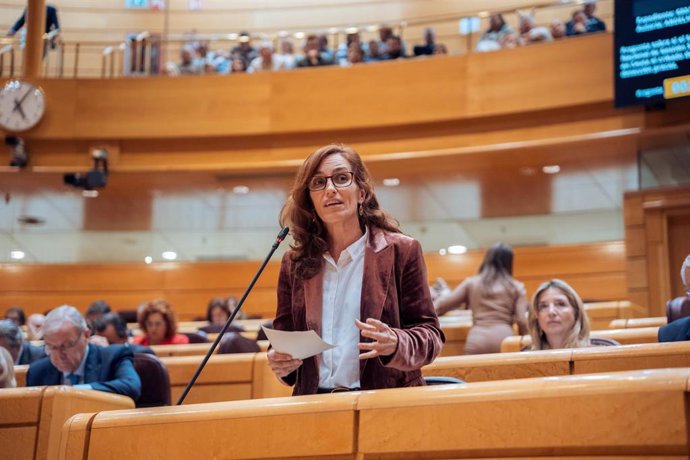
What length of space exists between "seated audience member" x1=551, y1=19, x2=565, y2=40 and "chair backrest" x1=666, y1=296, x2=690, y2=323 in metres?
5.34

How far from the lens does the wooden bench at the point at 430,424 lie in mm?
1692

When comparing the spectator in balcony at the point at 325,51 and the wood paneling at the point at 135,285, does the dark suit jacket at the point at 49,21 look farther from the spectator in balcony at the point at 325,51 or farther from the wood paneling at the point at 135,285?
the wood paneling at the point at 135,285

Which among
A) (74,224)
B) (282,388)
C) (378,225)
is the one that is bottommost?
(282,388)

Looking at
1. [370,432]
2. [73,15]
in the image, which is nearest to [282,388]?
[370,432]

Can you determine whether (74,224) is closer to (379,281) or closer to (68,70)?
(68,70)

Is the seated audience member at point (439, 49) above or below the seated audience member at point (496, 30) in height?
below

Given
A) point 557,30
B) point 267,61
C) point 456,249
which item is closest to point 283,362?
point 557,30

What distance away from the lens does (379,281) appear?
2.31 metres

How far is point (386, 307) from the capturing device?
2.31 m

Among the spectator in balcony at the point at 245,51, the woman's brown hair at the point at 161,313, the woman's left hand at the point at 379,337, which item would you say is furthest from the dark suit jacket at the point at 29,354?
the spectator in balcony at the point at 245,51

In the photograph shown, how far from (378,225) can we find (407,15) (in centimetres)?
1004

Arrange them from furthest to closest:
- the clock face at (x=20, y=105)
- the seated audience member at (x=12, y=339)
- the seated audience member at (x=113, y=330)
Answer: the clock face at (x=20, y=105) → the seated audience member at (x=113, y=330) → the seated audience member at (x=12, y=339)

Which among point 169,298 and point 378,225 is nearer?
point 378,225

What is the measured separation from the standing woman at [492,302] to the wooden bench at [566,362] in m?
1.95
